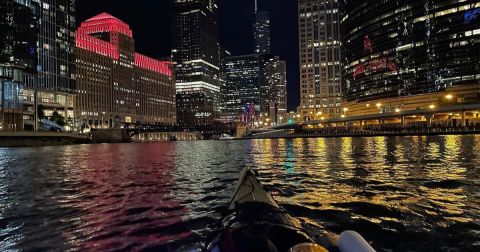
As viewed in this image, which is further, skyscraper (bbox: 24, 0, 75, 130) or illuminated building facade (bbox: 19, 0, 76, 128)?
skyscraper (bbox: 24, 0, 75, 130)

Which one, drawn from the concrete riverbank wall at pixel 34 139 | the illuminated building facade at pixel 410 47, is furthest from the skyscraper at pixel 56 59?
the illuminated building facade at pixel 410 47

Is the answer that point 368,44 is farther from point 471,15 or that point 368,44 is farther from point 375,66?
point 471,15

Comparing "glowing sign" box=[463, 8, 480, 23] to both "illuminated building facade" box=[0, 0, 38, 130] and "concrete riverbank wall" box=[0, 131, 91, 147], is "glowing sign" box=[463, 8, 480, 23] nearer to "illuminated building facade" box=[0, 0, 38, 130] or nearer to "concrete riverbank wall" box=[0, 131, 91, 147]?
"illuminated building facade" box=[0, 0, 38, 130]

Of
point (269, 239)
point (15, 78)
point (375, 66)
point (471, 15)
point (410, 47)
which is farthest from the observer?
point (375, 66)

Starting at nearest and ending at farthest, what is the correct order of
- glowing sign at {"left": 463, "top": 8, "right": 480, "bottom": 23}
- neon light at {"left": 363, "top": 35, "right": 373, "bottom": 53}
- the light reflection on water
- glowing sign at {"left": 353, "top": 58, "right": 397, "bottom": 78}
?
the light reflection on water → glowing sign at {"left": 463, "top": 8, "right": 480, "bottom": 23} → glowing sign at {"left": 353, "top": 58, "right": 397, "bottom": 78} → neon light at {"left": 363, "top": 35, "right": 373, "bottom": 53}

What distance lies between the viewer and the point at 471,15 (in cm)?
13188

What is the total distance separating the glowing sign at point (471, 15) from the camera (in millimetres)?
130750

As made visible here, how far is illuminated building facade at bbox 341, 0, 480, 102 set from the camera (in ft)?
437

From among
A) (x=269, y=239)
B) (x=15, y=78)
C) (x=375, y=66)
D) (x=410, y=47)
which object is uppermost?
(x=410, y=47)

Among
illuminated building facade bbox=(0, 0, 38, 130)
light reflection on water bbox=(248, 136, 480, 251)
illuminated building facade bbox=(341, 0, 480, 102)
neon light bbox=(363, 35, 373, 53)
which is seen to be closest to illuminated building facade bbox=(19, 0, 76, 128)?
illuminated building facade bbox=(0, 0, 38, 130)

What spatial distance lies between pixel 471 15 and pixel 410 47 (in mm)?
25027

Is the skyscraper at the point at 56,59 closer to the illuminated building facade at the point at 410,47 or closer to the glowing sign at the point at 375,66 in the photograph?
the glowing sign at the point at 375,66

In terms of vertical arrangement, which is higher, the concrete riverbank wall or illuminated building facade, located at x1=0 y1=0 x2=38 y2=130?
illuminated building facade, located at x1=0 y1=0 x2=38 y2=130

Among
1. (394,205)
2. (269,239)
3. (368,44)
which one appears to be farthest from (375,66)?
(269,239)
